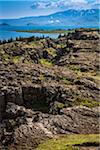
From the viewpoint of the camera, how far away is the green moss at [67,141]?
89.2ft

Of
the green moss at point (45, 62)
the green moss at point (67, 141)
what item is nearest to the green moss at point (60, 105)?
the green moss at point (67, 141)

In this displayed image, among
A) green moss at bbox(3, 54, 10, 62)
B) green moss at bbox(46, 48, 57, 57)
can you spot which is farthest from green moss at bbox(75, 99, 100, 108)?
green moss at bbox(46, 48, 57, 57)

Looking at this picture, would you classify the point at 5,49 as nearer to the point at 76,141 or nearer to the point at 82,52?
the point at 82,52

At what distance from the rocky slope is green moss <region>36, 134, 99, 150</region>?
819 mm

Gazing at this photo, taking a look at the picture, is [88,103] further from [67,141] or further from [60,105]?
[67,141]

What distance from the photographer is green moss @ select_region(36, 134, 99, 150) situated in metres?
27.2

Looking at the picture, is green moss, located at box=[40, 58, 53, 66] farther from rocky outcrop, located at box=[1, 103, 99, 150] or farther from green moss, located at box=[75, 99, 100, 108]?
rocky outcrop, located at box=[1, 103, 99, 150]

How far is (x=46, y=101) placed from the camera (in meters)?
44.6

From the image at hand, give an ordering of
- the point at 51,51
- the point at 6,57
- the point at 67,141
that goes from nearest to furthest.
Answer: the point at 67,141 < the point at 6,57 < the point at 51,51

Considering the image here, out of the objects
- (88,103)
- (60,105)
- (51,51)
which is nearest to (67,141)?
(60,105)

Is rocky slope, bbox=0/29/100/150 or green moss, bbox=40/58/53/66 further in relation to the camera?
green moss, bbox=40/58/53/66

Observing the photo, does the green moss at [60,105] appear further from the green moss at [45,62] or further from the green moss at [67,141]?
the green moss at [45,62]

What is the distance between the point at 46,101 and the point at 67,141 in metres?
16.2

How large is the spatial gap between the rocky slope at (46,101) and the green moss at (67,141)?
82 cm
